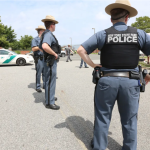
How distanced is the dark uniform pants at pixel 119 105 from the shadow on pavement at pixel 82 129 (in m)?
0.35

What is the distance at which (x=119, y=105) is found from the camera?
2.08 m

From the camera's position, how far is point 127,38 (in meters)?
1.87

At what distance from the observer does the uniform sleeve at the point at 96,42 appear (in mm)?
1929

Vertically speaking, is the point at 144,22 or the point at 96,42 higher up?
the point at 144,22

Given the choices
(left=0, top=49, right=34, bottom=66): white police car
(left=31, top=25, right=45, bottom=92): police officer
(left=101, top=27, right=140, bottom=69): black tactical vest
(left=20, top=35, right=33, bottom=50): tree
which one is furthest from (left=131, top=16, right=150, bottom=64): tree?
(left=101, top=27, right=140, bottom=69): black tactical vest

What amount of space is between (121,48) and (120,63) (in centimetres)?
17

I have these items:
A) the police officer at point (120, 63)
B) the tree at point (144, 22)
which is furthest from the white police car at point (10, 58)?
the tree at point (144, 22)

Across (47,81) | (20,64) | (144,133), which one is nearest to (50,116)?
(47,81)

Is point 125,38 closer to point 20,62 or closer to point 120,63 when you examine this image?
point 120,63

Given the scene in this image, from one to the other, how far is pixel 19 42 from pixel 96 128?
5430 cm

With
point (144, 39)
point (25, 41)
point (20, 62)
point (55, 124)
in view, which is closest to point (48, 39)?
point (55, 124)

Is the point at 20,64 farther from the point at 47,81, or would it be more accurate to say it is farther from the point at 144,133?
the point at 144,133

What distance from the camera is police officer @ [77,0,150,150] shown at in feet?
6.21

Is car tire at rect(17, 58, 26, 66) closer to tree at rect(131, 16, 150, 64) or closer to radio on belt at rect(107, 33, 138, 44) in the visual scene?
radio on belt at rect(107, 33, 138, 44)
